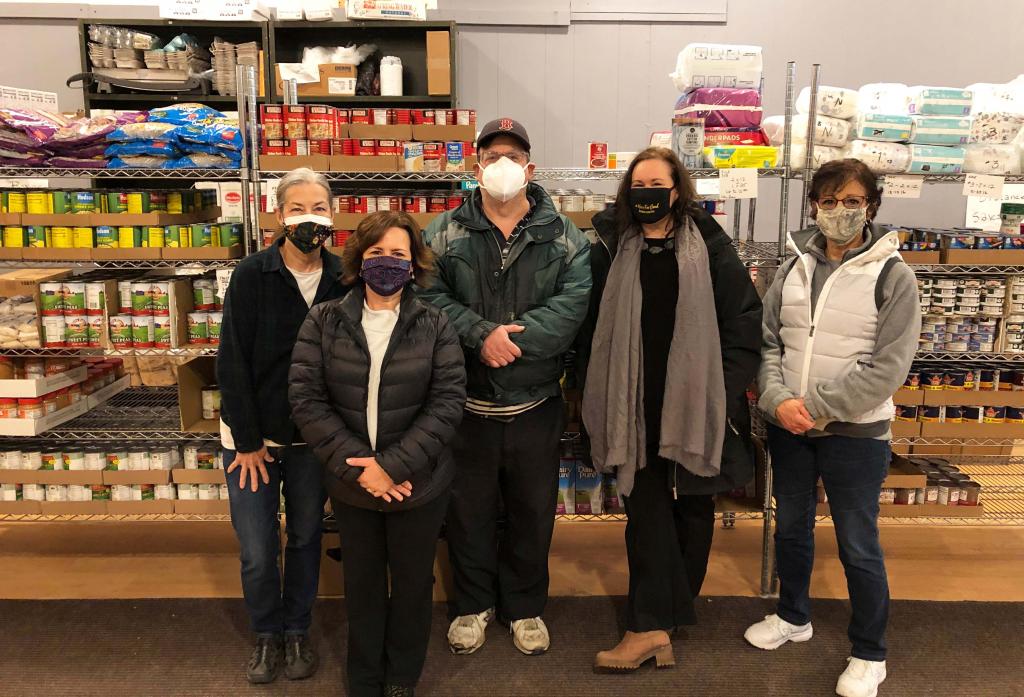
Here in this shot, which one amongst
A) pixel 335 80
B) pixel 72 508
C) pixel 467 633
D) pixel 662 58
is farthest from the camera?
pixel 662 58

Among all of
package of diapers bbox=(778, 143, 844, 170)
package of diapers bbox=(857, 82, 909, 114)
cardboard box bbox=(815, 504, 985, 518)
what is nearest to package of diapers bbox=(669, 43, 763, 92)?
package of diapers bbox=(778, 143, 844, 170)

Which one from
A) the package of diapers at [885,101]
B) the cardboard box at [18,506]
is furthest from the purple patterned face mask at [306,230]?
the package of diapers at [885,101]

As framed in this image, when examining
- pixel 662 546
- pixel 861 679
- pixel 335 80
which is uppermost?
pixel 335 80

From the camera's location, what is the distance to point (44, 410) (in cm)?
327

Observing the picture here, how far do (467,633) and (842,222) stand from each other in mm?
1885

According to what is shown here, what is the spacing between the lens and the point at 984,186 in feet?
10.2

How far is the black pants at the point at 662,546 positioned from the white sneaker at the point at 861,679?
0.52 meters

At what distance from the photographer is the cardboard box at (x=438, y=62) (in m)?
5.19

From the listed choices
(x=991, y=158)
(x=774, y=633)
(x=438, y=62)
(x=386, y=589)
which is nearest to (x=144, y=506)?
(x=386, y=589)

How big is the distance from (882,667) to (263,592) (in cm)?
208

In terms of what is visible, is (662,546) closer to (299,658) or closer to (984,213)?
(299,658)

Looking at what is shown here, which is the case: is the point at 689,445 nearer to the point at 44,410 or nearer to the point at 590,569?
the point at 590,569

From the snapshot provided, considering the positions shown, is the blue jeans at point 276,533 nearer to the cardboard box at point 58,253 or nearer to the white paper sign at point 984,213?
the cardboard box at point 58,253

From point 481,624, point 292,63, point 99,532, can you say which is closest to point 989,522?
point 481,624
